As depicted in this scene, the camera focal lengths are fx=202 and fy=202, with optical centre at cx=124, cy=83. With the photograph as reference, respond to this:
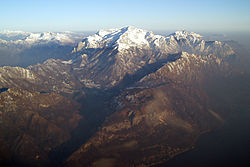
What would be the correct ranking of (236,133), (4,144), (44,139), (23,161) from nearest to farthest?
(23,161)
(4,144)
(44,139)
(236,133)

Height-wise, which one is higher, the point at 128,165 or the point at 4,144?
the point at 4,144

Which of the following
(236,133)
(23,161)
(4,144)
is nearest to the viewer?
(23,161)

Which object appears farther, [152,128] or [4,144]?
[152,128]

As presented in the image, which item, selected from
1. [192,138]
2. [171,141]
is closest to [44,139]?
[171,141]

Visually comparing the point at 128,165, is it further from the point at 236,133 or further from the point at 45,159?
the point at 236,133

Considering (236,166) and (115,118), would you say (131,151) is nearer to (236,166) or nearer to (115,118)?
(115,118)

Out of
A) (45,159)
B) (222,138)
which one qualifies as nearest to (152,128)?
(222,138)

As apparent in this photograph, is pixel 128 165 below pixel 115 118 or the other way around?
below

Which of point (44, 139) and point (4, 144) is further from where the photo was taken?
point (44, 139)

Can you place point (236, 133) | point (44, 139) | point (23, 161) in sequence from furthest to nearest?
point (236, 133) < point (44, 139) < point (23, 161)
